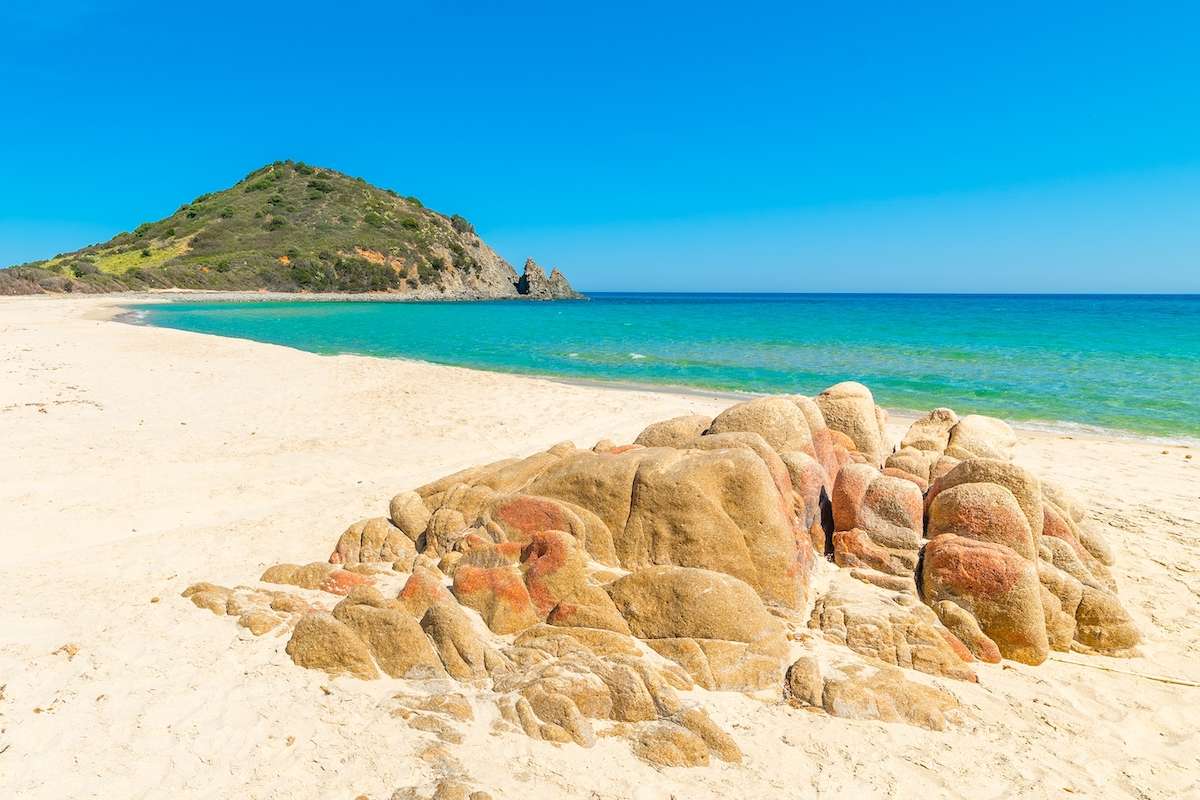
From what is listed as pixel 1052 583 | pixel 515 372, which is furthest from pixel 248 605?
pixel 515 372

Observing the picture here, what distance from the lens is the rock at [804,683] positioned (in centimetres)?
483

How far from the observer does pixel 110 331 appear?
29.8m

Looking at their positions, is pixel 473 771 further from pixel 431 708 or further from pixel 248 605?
pixel 248 605

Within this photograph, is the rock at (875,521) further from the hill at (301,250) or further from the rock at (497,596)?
the hill at (301,250)

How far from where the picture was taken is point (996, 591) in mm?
5648

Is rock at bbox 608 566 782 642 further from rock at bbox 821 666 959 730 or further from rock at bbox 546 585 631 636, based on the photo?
rock at bbox 821 666 959 730

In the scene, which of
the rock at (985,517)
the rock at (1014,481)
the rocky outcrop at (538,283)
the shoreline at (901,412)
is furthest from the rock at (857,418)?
the rocky outcrop at (538,283)

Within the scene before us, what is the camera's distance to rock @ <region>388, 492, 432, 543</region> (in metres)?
7.34

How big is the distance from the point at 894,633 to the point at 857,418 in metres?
3.63

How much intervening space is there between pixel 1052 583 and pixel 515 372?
829 inches

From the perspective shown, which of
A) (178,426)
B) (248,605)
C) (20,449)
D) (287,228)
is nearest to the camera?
(248,605)

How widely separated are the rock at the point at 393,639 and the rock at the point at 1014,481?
206 inches

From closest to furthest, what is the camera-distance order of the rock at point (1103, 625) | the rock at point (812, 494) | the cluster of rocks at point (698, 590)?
the cluster of rocks at point (698, 590), the rock at point (1103, 625), the rock at point (812, 494)

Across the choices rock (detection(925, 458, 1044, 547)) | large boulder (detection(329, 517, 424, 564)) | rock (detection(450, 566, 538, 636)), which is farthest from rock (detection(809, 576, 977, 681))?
large boulder (detection(329, 517, 424, 564))
